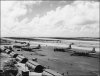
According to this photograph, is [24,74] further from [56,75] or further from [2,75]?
[56,75]

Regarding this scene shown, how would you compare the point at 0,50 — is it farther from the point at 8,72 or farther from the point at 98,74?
the point at 98,74

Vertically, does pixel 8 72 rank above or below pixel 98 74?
above

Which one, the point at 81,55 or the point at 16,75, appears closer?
the point at 16,75

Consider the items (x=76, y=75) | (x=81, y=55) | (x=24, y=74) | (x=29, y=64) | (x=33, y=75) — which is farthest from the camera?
(x=81, y=55)

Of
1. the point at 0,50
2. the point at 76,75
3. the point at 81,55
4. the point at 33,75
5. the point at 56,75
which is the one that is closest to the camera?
the point at 56,75

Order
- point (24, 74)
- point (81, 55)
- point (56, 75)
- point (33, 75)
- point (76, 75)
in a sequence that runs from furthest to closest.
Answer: point (81, 55) < point (76, 75) < point (33, 75) < point (24, 74) < point (56, 75)

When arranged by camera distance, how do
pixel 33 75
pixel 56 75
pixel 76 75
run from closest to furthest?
pixel 56 75
pixel 33 75
pixel 76 75

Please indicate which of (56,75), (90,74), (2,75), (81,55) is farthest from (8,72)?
(81,55)

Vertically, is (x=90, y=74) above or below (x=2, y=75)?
below

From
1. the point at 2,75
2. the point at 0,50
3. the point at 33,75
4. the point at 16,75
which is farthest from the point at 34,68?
the point at 0,50
